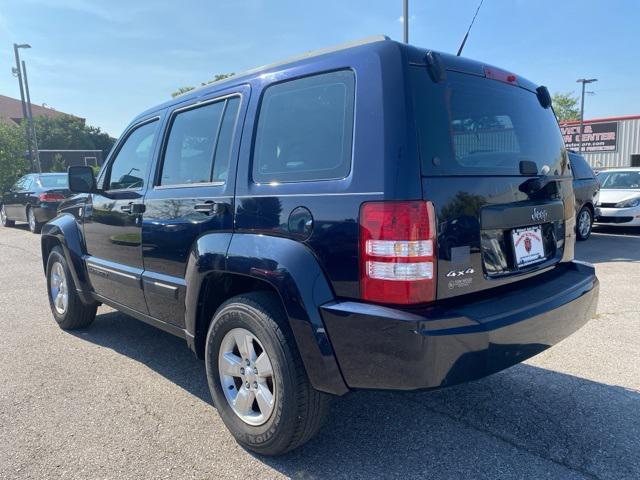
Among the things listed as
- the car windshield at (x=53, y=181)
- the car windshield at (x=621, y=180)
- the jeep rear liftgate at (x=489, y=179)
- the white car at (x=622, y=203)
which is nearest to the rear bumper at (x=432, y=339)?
the jeep rear liftgate at (x=489, y=179)

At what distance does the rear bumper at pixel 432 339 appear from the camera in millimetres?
1966

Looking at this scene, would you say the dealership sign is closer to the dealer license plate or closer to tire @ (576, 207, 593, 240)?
tire @ (576, 207, 593, 240)

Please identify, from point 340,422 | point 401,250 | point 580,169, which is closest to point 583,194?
point 580,169

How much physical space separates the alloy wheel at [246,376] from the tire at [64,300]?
2.41 m

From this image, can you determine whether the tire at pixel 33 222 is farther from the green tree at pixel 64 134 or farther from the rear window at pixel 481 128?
the green tree at pixel 64 134

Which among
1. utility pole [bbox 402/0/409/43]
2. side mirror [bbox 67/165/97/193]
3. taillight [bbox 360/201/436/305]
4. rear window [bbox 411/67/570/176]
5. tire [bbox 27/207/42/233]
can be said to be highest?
utility pole [bbox 402/0/409/43]

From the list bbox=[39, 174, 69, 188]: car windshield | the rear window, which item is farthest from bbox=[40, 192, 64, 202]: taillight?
the rear window

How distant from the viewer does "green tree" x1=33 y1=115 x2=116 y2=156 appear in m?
48.1

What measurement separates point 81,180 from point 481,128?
3103 mm

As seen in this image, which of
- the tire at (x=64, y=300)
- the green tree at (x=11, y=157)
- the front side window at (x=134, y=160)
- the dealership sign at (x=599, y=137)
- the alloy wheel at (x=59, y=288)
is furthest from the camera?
the dealership sign at (x=599, y=137)

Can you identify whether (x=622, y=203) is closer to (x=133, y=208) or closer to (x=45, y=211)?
(x=133, y=208)

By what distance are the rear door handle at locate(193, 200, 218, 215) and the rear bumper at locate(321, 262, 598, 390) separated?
3.18ft

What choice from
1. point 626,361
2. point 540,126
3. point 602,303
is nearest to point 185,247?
point 540,126

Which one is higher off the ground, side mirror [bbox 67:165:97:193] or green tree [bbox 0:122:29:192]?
green tree [bbox 0:122:29:192]
